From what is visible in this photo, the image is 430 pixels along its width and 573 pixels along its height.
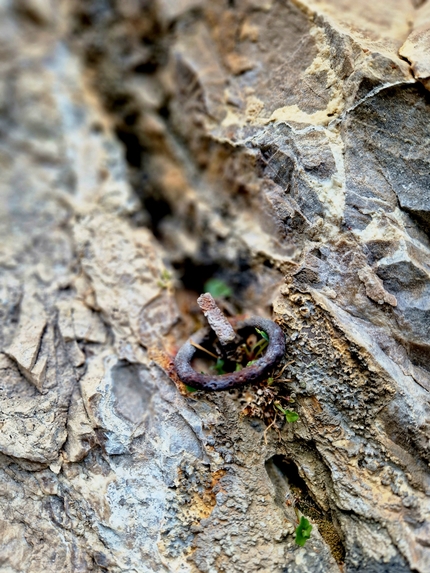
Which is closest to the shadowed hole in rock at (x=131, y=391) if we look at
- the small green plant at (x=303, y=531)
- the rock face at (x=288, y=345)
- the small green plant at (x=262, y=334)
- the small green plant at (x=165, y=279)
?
the rock face at (x=288, y=345)

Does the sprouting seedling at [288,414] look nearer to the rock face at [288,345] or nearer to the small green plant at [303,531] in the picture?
the rock face at [288,345]

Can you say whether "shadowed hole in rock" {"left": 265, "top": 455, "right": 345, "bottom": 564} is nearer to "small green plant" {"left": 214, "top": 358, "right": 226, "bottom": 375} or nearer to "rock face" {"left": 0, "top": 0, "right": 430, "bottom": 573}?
"rock face" {"left": 0, "top": 0, "right": 430, "bottom": 573}

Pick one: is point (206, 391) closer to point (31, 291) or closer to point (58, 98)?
point (31, 291)

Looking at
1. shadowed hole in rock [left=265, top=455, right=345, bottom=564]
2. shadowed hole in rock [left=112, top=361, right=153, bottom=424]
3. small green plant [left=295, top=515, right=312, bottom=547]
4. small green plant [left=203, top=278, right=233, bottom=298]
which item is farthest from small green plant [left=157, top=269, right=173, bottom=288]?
small green plant [left=295, top=515, right=312, bottom=547]

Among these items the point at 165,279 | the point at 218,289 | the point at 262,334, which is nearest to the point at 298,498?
the point at 262,334

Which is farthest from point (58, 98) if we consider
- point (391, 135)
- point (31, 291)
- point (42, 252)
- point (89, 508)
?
point (89, 508)
